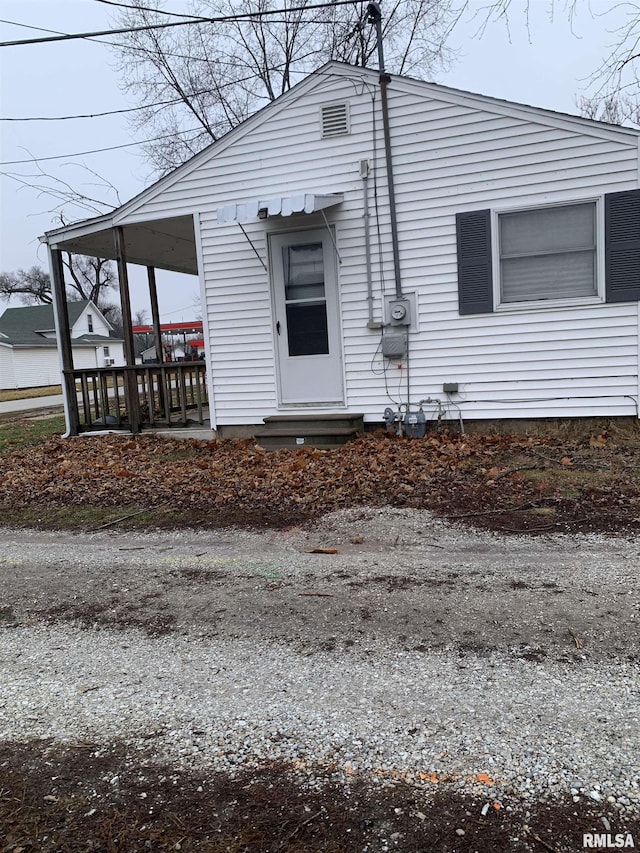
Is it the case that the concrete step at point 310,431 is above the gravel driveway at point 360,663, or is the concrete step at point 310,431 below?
above

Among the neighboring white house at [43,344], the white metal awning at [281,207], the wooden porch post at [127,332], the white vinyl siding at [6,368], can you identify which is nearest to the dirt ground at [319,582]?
the wooden porch post at [127,332]

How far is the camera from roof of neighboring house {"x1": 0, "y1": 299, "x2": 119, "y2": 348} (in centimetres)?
3905

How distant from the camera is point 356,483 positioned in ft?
18.2

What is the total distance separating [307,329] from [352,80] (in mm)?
3089

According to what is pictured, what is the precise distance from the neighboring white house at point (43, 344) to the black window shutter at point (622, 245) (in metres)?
30.6

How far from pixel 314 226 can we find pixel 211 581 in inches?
216

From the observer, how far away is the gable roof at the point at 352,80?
6.70 meters

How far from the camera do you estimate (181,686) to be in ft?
8.24

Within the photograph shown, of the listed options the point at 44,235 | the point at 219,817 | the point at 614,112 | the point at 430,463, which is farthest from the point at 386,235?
the point at 614,112

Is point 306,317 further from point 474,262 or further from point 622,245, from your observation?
point 622,245

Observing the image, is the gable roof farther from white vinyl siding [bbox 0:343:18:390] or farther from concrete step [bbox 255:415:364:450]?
white vinyl siding [bbox 0:343:18:390]

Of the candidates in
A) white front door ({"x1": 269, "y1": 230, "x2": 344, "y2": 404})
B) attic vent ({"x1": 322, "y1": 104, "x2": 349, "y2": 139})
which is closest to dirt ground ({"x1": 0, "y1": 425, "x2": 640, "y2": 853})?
white front door ({"x1": 269, "y1": 230, "x2": 344, "y2": 404})

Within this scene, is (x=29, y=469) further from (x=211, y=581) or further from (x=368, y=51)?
(x=368, y=51)

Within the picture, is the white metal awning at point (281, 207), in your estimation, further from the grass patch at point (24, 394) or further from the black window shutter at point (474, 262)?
the grass patch at point (24, 394)
